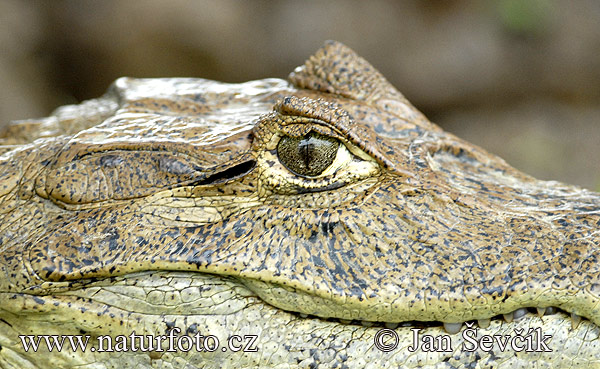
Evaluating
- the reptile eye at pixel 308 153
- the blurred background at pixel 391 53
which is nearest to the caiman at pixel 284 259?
the reptile eye at pixel 308 153

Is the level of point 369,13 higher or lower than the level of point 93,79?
higher

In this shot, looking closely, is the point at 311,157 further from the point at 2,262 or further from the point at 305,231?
the point at 2,262

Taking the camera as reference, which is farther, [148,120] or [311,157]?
[148,120]

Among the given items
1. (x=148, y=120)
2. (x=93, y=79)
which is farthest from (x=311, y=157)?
(x=93, y=79)

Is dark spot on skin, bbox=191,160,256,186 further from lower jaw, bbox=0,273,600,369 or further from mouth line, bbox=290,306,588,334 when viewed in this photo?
mouth line, bbox=290,306,588,334

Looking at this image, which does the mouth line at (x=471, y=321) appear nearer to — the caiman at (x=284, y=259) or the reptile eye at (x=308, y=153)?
the caiman at (x=284, y=259)
